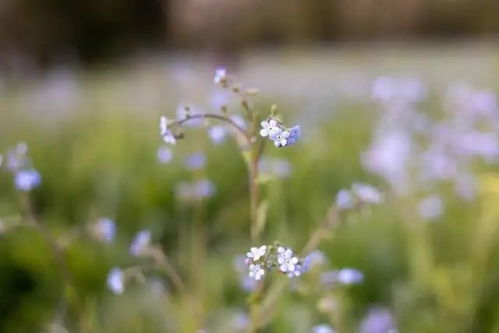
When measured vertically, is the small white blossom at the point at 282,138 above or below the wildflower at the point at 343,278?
below

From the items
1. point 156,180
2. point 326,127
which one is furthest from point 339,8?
point 156,180

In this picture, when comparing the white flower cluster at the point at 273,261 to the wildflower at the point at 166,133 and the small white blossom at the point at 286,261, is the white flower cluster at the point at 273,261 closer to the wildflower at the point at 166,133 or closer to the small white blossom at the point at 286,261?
the small white blossom at the point at 286,261

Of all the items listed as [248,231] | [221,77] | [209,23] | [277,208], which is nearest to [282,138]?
[221,77]

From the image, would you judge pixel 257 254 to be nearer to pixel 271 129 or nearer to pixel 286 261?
pixel 286 261

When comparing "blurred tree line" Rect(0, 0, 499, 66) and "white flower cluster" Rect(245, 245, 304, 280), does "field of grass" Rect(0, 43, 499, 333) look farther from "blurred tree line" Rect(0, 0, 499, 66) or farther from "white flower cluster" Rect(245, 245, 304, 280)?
"blurred tree line" Rect(0, 0, 499, 66)

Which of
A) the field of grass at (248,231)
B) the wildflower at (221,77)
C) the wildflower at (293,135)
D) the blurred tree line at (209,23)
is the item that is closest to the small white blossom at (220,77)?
the wildflower at (221,77)

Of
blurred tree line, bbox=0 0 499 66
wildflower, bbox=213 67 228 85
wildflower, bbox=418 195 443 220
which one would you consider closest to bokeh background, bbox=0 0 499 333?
wildflower, bbox=418 195 443 220
